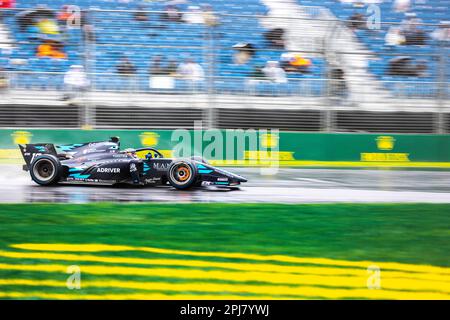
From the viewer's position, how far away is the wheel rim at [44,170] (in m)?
9.04

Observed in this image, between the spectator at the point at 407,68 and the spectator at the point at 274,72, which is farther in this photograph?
the spectator at the point at 407,68

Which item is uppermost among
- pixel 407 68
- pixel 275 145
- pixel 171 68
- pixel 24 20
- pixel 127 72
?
pixel 24 20

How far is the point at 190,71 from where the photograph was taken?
14.4 m

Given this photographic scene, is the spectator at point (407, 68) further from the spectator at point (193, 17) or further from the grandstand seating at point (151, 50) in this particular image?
the spectator at point (193, 17)

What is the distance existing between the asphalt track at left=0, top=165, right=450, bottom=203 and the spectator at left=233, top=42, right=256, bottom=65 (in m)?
3.84

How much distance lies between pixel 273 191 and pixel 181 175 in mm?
1465

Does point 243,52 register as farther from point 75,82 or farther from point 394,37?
point 394,37

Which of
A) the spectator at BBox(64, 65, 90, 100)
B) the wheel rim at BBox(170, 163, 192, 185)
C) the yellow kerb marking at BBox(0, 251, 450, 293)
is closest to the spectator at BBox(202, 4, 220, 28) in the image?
the spectator at BBox(64, 65, 90, 100)

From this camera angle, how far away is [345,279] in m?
5.12

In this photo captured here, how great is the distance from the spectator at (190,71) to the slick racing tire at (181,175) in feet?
18.8

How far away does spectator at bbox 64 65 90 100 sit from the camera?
1390 cm

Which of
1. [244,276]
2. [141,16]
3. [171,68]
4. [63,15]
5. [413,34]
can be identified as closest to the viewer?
[244,276]

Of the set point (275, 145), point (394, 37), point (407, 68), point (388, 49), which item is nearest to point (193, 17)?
point (275, 145)

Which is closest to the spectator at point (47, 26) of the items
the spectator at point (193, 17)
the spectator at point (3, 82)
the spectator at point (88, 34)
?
the spectator at point (88, 34)
